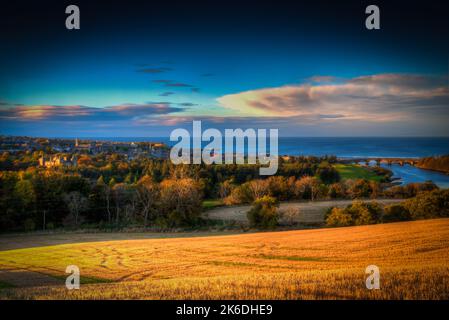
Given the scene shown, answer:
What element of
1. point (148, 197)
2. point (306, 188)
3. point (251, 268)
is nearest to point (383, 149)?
point (306, 188)

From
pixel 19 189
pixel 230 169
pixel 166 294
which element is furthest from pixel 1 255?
pixel 230 169

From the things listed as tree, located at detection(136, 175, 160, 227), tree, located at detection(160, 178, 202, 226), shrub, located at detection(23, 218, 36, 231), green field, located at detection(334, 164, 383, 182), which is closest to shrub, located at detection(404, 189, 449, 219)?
tree, located at detection(160, 178, 202, 226)

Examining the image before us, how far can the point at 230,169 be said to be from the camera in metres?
66.7

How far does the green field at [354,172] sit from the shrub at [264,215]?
28705 millimetres

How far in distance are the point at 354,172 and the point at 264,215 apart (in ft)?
116

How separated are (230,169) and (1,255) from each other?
45031mm

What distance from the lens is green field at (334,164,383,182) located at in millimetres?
65125

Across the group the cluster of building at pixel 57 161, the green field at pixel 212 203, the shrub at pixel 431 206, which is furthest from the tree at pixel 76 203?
the shrub at pixel 431 206

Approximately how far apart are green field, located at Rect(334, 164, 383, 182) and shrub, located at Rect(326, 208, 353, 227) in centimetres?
2669

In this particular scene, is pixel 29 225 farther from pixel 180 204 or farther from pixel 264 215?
pixel 264 215

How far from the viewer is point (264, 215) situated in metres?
41.0

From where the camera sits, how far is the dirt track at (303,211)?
45247 mm

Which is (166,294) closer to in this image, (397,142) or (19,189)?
(19,189)
